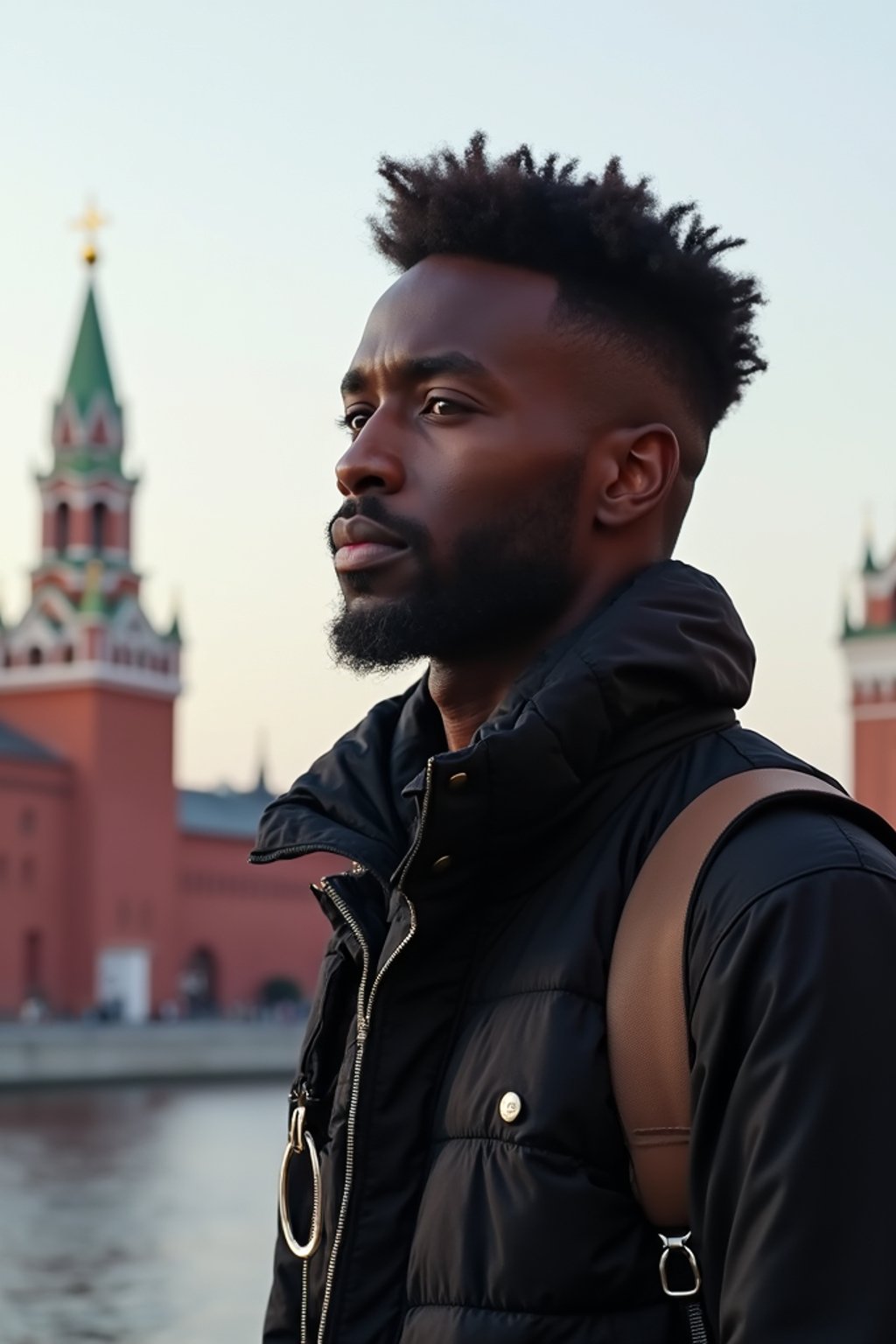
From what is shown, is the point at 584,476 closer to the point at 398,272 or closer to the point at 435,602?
the point at 435,602

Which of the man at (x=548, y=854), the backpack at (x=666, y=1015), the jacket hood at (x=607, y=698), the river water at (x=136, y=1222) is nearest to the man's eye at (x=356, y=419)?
the man at (x=548, y=854)

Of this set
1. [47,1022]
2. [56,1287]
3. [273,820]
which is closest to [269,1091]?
[47,1022]

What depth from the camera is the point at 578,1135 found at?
3.52ft

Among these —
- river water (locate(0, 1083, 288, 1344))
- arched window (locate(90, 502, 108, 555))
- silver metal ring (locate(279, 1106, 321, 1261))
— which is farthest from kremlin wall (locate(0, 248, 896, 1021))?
silver metal ring (locate(279, 1106, 321, 1261))

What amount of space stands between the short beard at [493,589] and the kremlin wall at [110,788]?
2998cm

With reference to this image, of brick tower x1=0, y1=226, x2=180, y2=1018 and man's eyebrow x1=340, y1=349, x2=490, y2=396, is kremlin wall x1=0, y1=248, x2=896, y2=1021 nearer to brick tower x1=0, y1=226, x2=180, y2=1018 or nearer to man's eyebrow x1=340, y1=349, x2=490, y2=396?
brick tower x1=0, y1=226, x2=180, y2=1018

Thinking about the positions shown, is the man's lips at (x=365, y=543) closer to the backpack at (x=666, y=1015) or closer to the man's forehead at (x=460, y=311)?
the man's forehead at (x=460, y=311)

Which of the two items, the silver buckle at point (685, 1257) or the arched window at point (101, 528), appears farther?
the arched window at point (101, 528)

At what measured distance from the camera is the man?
97cm

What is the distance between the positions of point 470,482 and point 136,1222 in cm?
1280

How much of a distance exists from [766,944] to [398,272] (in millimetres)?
615

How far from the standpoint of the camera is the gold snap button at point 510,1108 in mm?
1097

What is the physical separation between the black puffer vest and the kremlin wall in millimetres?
30011

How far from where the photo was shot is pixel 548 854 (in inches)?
47.9
